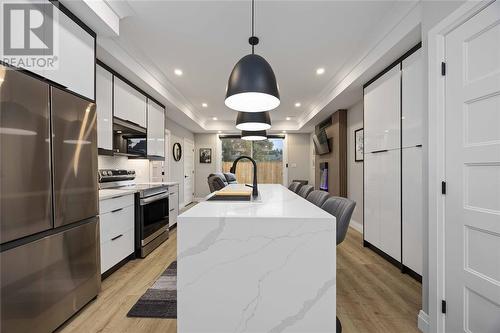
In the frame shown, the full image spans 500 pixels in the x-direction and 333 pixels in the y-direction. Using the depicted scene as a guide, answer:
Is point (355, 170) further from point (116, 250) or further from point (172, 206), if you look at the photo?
point (116, 250)

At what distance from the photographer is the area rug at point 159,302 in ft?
5.88

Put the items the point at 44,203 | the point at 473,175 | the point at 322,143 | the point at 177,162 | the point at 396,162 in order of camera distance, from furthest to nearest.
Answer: the point at 177,162
the point at 322,143
the point at 396,162
the point at 44,203
the point at 473,175

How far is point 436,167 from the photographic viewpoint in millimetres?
1507

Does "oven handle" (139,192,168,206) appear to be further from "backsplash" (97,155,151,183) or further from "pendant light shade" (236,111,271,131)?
"pendant light shade" (236,111,271,131)

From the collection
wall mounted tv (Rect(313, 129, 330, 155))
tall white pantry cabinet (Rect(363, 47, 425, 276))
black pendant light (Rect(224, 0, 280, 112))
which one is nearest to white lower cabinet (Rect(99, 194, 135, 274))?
black pendant light (Rect(224, 0, 280, 112))

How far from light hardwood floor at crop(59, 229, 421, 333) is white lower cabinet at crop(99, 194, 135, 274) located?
0.19 meters

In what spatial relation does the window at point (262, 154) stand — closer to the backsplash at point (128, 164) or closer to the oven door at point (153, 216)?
the backsplash at point (128, 164)

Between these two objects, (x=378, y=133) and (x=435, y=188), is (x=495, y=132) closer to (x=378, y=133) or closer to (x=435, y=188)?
(x=435, y=188)

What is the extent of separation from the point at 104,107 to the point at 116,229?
1420 mm

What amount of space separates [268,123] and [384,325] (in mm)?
2192

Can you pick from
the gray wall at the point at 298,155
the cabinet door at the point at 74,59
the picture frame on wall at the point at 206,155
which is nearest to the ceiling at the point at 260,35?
the cabinet door at the point at 74,59

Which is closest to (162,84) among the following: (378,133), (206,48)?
(206,48)

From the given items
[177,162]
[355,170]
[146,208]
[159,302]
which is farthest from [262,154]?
[159,302]

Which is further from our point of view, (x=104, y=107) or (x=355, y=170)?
(x=355, y=170)
